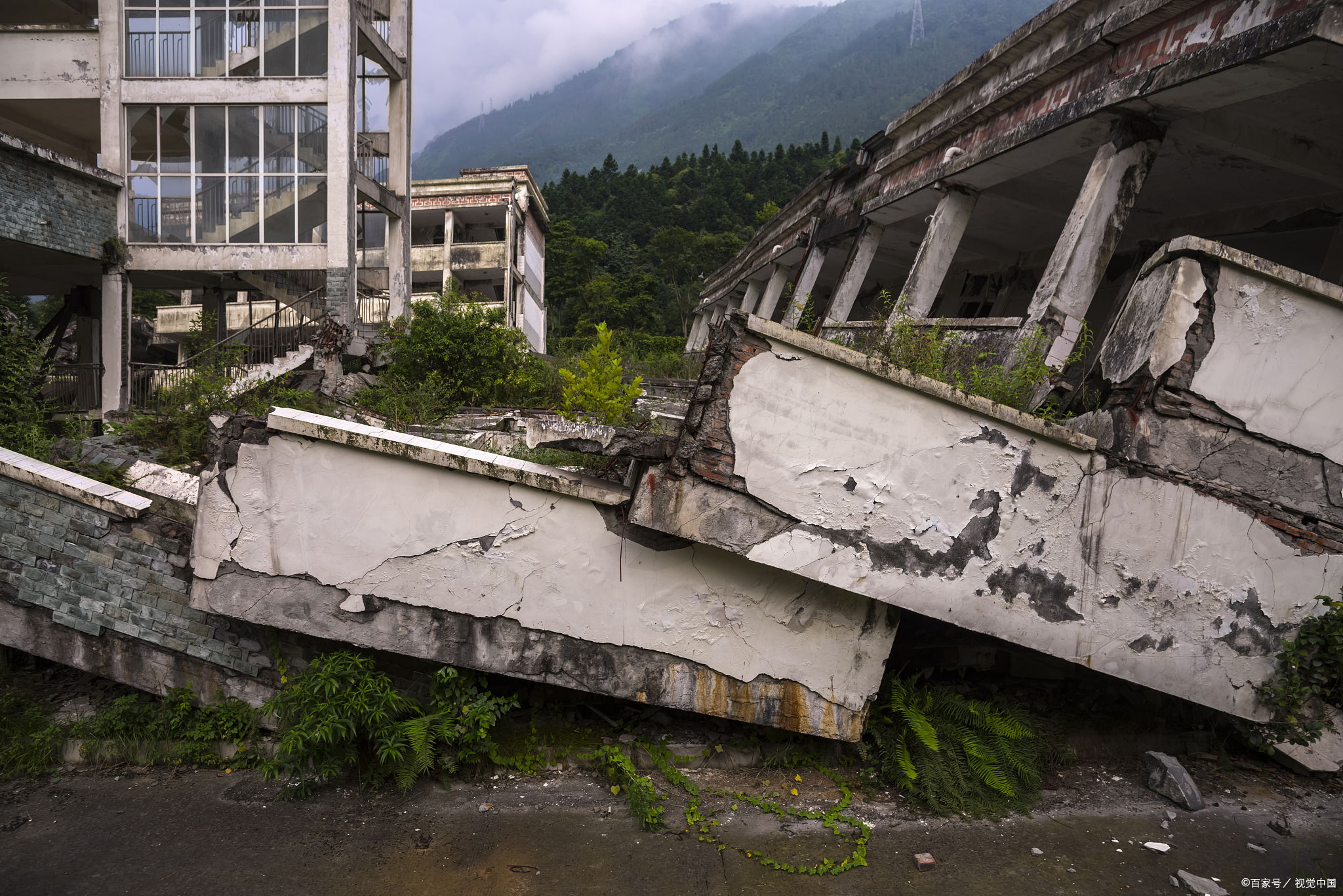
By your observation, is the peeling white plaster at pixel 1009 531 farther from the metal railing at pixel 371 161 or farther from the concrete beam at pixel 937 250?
the metal railing at pixel 371 161

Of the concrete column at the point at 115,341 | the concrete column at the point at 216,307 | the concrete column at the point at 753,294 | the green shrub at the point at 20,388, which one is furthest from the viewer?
the concrete column at the point at 753,294

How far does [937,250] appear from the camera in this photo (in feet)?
26.3

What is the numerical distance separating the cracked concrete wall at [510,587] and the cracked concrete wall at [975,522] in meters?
0.39

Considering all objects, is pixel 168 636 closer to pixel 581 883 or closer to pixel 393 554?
pixel 393 554

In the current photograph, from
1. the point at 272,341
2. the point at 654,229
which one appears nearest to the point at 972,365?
the point at 272,341

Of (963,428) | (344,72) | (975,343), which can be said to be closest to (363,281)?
(344,72)

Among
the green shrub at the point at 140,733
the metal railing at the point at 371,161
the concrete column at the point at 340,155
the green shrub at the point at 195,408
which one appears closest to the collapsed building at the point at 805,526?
the green shrub at the point at 140,733

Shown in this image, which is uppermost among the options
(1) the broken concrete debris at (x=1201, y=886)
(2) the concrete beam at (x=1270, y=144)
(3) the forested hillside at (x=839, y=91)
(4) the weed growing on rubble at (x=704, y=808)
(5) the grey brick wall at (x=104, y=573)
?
(3) the forested hillside at (x=839, y=91)

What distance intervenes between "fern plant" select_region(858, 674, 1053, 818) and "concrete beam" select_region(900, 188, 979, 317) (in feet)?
14.7

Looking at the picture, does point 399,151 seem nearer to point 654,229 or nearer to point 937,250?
point 937,250

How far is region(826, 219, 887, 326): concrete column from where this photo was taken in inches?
393

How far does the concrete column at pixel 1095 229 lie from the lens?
5801mm

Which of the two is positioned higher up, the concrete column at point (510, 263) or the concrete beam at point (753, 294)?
the concrete column at point (510, 263)

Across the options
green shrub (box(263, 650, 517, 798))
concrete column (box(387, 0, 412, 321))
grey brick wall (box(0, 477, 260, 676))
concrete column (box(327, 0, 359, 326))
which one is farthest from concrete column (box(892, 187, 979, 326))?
concrete column (box(387, 0, 412, 321))
